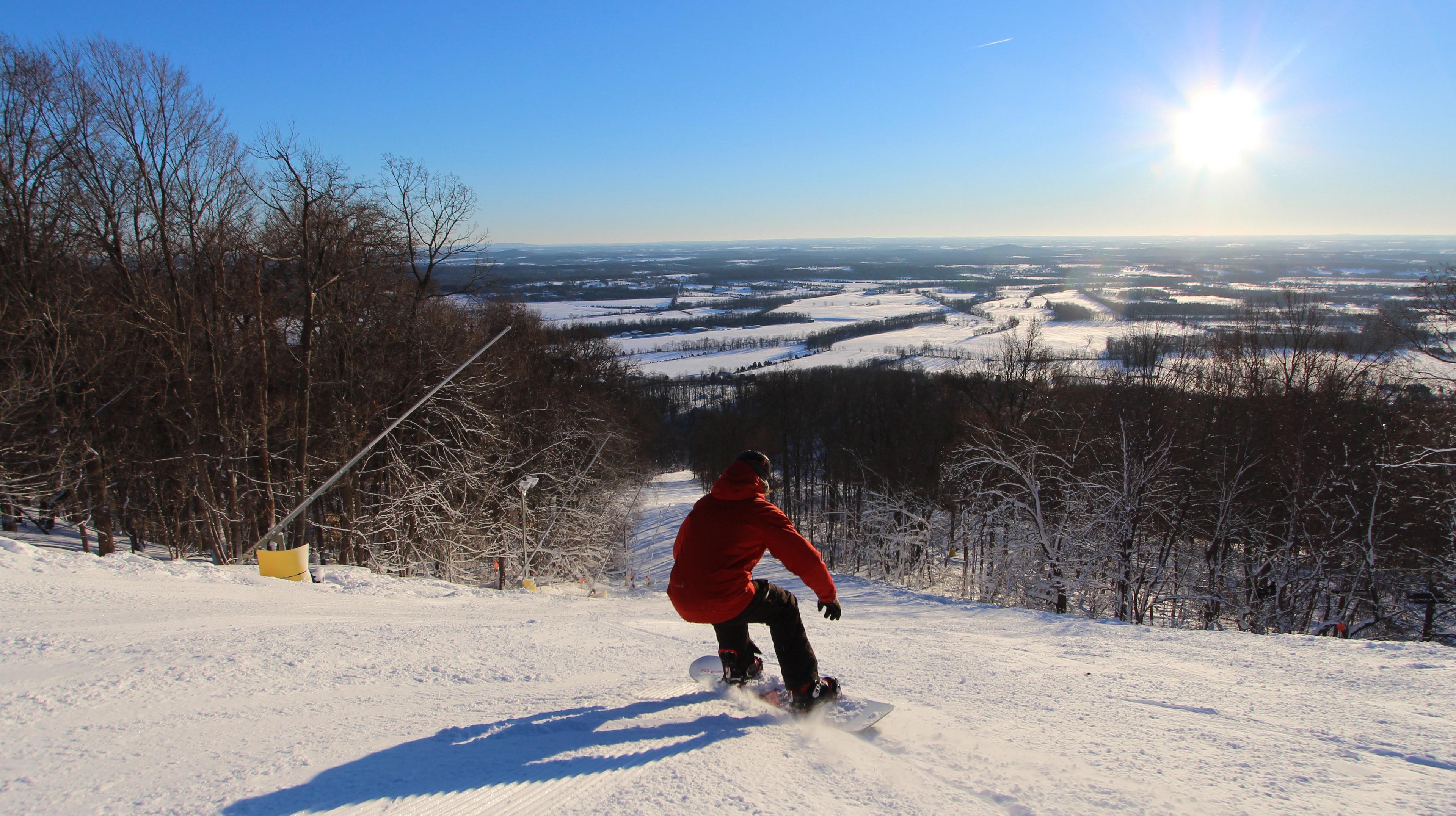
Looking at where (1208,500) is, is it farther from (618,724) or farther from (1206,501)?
(618,724)

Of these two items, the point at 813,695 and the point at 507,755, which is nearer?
the point at 507,755

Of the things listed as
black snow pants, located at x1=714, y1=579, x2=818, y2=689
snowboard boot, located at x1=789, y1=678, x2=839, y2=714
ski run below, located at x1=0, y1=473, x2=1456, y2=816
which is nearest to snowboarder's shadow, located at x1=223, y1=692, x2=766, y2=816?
ski run below, located at x1=0, y1=473, x2=1456, y2=816

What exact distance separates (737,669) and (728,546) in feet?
2.78

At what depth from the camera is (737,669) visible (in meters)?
3.76

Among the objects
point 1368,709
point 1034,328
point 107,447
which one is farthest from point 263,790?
point 1034,328

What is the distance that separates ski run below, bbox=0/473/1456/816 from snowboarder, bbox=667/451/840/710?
29 cm

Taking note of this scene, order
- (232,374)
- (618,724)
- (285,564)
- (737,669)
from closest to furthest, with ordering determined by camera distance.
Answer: (618,724) < (737,669) < (285,564) < (232,374)

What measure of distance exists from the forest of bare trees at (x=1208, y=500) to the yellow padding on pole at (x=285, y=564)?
50.7 feet

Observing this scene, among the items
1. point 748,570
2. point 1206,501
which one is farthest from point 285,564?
point 1206,501

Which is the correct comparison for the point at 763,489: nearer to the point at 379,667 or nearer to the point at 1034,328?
the point at 379,667

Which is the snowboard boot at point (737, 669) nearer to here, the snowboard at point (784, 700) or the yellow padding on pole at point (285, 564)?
the snowboard at point (784, 700)

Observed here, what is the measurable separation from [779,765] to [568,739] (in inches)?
38.6

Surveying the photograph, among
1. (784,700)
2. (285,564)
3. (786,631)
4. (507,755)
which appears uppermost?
(786,631)

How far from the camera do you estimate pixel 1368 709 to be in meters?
4.17
